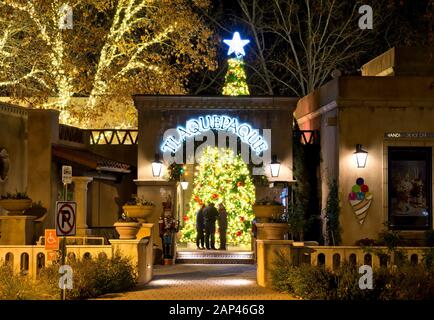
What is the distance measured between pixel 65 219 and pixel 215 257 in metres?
13.4

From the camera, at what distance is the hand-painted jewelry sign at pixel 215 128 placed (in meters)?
31.1

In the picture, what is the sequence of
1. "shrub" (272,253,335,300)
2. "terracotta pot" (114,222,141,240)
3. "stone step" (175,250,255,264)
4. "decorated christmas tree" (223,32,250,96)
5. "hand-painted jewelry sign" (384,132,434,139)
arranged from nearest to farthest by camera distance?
"shrub" (272,253,335,300) → "terracotta pot" (114,222,141,240) → "hand-painted jewelry sign" (384,132,434,139) → "stone step" (175,250,255,264) → "decorated christmas tree" (223,32,250,96)

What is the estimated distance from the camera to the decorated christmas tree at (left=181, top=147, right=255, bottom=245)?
31.4m

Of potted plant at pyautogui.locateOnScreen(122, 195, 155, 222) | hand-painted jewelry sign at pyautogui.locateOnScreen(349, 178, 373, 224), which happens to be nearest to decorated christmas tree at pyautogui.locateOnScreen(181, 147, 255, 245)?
hand-painted jewelry sign at pyautogui.locateOnScreen(349, 178, 373, 224)

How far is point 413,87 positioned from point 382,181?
3.00m

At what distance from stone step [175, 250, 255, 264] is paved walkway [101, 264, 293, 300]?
1.16m

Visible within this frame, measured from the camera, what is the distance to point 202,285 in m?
22.6

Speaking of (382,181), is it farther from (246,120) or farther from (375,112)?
(246,120)

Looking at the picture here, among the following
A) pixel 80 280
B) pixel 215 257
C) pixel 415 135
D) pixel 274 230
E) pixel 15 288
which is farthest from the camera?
pixel 215 257

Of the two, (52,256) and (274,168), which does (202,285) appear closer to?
(52,256)

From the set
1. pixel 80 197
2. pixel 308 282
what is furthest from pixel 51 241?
pixel 80 197

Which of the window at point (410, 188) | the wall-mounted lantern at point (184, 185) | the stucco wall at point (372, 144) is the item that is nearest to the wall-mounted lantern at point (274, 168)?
the stucco wall at point (372, 144)

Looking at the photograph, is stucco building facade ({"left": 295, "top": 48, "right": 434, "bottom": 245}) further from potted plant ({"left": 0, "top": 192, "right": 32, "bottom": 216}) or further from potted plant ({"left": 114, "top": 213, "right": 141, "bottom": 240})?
potted plant ({"left": 0, "top": 192, "right": 32, "bottom": 216})

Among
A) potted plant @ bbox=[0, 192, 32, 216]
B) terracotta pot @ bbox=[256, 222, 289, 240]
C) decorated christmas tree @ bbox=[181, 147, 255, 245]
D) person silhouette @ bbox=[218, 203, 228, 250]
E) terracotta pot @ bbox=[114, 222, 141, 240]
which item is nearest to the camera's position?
→ terracotta pot @ bbox=[256, 222, 289, 240]
